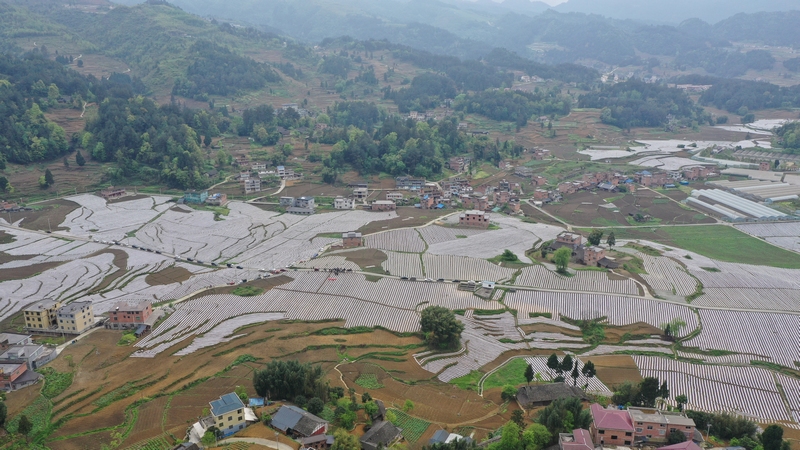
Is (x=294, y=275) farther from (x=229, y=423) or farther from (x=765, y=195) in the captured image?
(x=765, y=195)

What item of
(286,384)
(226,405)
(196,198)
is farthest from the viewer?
(196,198)

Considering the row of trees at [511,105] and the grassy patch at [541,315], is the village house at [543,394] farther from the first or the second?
the row of trees at [511,105]

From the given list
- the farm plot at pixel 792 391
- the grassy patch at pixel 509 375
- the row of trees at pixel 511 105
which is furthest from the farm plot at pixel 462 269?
the row of trees at pixel 511 105

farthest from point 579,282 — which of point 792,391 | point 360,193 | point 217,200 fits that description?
point 217,200

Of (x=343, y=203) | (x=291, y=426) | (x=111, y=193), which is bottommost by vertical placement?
(x=111, y=193)

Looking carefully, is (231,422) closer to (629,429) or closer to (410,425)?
(410,425)
